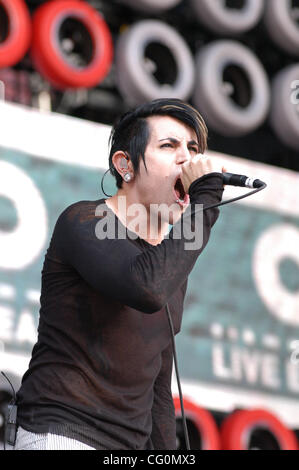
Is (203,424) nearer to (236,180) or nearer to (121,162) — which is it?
(121,162)

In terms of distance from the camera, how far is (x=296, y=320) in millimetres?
6211

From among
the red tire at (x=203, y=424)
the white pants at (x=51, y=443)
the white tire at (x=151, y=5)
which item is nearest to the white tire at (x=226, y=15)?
the white tire at (x=151, y=5)

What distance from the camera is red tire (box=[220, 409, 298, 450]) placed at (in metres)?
5.52

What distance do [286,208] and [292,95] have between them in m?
1.27

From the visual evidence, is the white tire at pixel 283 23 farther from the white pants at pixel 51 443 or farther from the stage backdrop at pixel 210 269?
the white pants at pixel 51 443

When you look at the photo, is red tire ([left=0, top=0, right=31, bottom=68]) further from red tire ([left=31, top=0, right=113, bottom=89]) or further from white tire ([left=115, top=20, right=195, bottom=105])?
white tire ([left=115, top=20, right=195, bottom=105])

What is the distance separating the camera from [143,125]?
202cm

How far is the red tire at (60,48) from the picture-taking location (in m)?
5.90

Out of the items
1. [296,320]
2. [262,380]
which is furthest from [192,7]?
[262,380]

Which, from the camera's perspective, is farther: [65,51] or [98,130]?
[65,51]

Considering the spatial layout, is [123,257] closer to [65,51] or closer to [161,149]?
[161,149]
